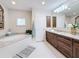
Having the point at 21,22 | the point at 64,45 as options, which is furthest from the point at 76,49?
the point at 21,22

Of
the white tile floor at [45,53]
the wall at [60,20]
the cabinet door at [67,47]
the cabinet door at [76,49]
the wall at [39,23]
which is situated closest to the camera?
the cabinet door at [76,49]

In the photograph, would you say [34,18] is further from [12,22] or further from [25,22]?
[12,22]

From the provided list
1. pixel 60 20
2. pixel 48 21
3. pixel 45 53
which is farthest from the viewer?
pixel 48 21

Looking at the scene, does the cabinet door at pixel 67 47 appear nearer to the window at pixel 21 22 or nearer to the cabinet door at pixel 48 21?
the cabinet door at pixel 48 21

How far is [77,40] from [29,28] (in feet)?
16.5

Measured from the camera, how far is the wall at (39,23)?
252 inches

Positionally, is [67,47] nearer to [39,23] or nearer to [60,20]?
[60,20]

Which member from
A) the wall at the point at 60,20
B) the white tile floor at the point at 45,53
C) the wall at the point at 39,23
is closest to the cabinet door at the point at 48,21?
the wall at the point at 39,23

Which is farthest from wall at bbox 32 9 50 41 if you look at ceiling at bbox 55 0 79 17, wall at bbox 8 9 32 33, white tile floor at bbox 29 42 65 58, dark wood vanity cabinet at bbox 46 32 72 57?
dark wood vanity cabinet at bbox 46 32 72 57

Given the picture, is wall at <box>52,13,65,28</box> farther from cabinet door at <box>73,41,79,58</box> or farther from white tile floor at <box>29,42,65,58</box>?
cabinet door at <box>73,41,79,58</box>

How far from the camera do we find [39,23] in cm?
648

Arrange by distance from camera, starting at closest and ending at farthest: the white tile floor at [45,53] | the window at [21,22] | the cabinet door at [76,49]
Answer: the cabinet door at [76,49], the white tile floor at [45,53], the window at [21,22]

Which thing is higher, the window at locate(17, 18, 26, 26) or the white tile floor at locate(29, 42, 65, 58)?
the window at locate(17, 18, 26, 26)

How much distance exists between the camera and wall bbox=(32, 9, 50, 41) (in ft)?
21.0
